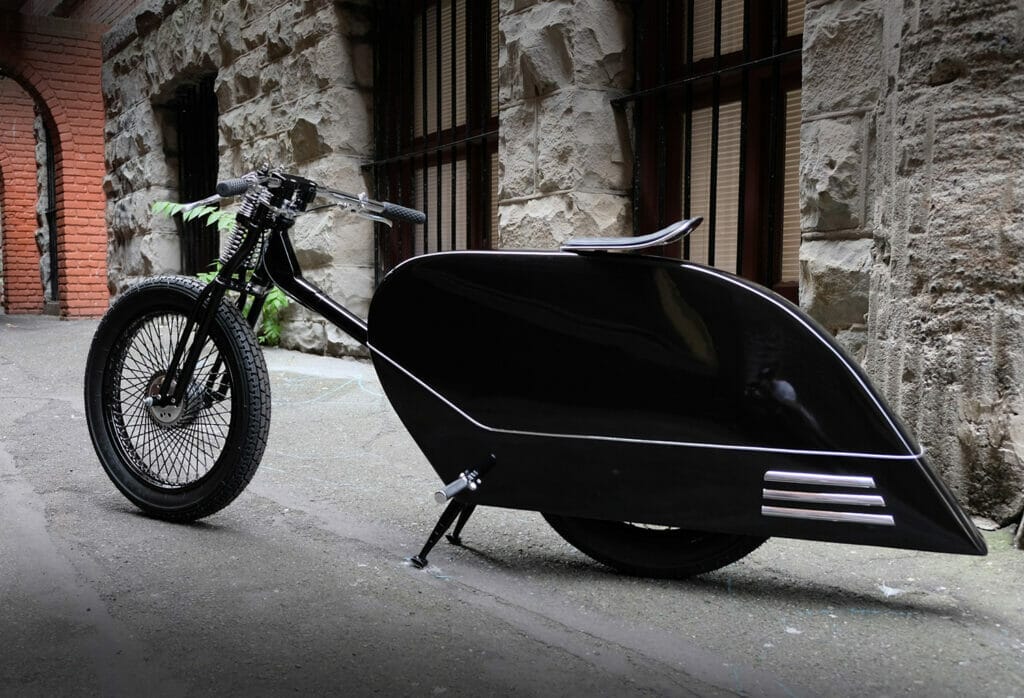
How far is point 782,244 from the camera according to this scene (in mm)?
3869

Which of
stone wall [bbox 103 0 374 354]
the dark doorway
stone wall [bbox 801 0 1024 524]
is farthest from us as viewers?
the dark doorway

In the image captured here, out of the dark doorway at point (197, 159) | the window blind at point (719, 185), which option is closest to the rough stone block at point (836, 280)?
the window blind at point (719, 185)

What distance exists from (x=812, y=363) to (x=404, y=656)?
3.29ft

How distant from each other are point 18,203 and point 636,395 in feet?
55.0

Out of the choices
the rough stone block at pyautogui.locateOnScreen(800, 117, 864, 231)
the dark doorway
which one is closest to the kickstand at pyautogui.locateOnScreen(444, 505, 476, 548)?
the rough stone block at pyautogui.locateOnScreen(800, 117, 864, 231)

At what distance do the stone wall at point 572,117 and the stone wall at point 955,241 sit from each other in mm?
1588

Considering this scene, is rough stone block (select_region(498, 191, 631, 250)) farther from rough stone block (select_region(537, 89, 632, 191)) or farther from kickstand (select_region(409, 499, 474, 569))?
kickstand (select_region(409, 499, 474, 569))

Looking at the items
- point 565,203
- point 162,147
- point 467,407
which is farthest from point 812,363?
point 162,147

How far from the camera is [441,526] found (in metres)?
2.30

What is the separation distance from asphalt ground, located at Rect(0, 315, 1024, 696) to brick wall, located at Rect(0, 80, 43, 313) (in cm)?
1453

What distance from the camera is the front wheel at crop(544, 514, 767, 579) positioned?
7.04ft

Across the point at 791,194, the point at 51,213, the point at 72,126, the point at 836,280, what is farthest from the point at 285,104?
the point at 51,213

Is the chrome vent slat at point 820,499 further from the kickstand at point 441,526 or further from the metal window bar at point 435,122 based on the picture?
the metal window bar at point 435,122

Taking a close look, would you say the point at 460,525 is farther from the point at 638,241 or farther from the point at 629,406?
the point at 638,241
